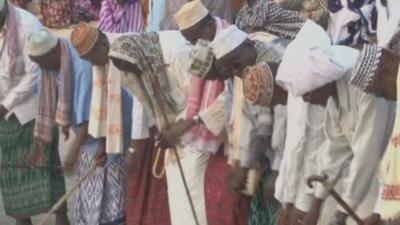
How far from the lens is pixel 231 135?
5586mm

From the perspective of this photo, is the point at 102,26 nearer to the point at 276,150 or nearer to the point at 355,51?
the point at 276,150

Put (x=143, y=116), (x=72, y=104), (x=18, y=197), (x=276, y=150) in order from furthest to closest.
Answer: (x=18, y=197) → (x=72, y=104) → (x=143, y=116) → (x=276, y=150)

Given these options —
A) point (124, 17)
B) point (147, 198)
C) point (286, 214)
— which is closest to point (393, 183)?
point (286, 214)

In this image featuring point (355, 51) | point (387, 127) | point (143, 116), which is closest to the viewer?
point (387, 127)

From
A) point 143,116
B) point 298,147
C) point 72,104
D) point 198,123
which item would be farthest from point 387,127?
point 72,104

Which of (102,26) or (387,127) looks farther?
(102,26)

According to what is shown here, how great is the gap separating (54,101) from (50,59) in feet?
1.09

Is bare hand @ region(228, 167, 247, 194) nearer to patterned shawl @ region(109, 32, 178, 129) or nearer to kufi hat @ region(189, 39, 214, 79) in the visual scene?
kufi hat @ region(189, 39, 214, 79)

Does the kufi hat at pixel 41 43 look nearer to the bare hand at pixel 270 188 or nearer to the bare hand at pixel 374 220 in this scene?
the bare hand at pixel 270 188

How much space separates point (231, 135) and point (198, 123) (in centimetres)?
31

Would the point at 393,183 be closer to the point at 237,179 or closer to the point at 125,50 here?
the point at 237,179

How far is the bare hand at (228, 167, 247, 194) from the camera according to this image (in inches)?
215

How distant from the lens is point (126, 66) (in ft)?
20.2

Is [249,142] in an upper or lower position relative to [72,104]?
upper
